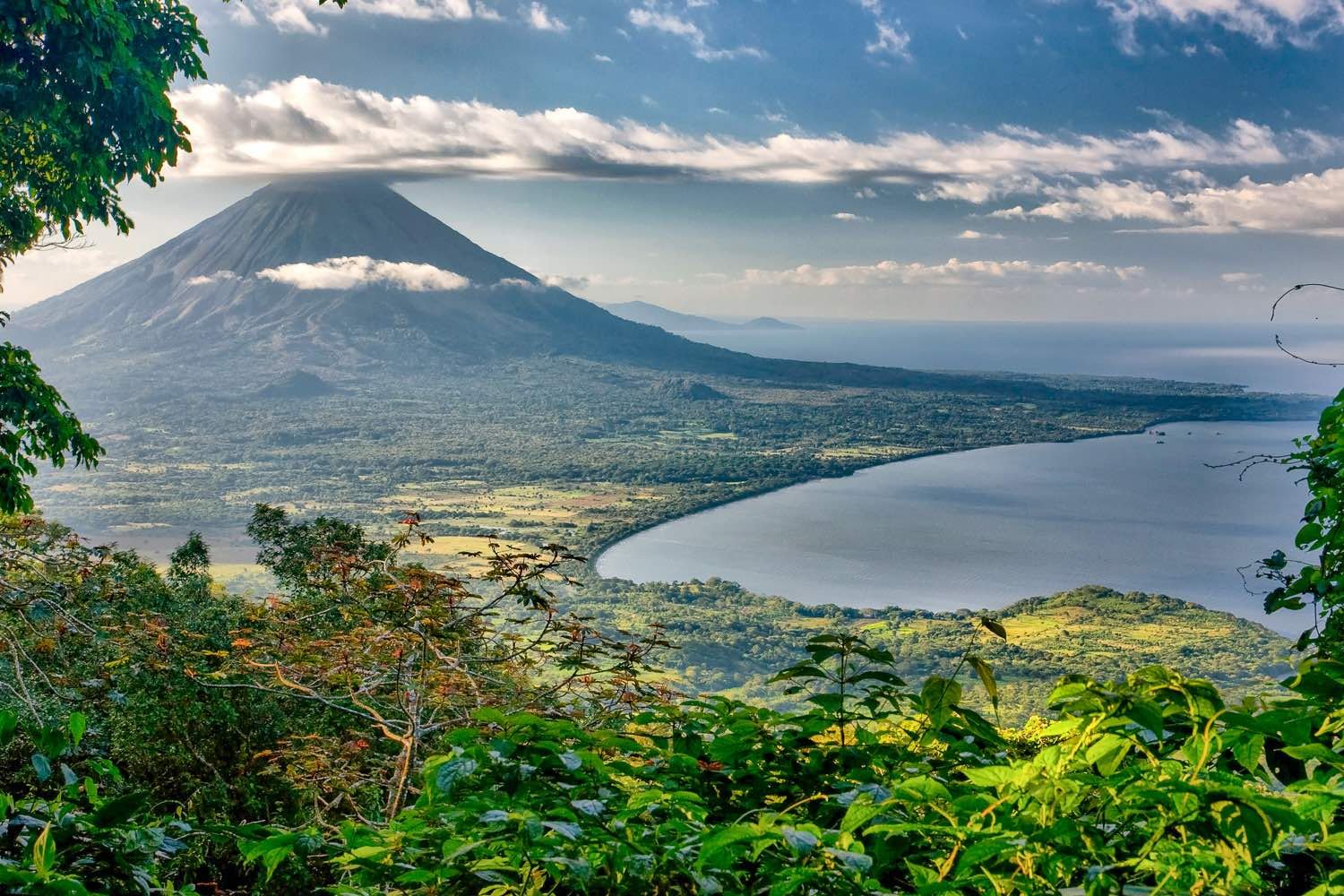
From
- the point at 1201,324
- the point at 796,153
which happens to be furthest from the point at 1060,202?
the point at 1201,324

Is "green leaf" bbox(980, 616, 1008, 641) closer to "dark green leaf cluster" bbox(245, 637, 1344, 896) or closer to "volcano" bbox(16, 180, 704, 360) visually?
"dark green leaf cluster" bbox(245, 637, 1344, 896)

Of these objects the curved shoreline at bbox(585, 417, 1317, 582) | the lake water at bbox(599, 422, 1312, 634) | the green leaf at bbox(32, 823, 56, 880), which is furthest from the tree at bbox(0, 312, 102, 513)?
the curved shoreline at bbox(585, 417, 1317, 582)

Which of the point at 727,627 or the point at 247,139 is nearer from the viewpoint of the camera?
the point at 727,627

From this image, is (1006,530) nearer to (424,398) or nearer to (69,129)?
(69,129)

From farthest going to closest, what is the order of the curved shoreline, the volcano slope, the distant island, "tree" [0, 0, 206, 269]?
the distant island → the volcano slope → the curved shoreline → "tree" [0, 0, 206, 269]

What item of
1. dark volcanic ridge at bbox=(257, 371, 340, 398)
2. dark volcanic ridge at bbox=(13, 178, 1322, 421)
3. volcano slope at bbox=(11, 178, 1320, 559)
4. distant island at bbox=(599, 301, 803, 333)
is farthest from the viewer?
distant island at bbox=(599, 301, 803, 333)

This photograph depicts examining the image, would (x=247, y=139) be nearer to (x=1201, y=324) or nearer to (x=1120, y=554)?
(x=1120, y=554)

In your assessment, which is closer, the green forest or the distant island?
the green forest

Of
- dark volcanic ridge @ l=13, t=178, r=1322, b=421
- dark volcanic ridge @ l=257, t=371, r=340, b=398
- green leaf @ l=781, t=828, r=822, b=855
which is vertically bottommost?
dark volcanic ridge @ l=257, t=371, r=340, b=398

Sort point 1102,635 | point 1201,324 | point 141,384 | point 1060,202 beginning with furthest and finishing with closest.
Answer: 1. point 1201,324
2. point 1060,202
3. point 141,384
4. point 1102,635
